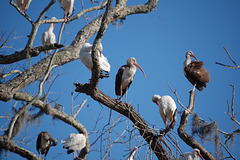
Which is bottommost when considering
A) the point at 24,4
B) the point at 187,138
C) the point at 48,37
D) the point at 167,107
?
the point at 187,138

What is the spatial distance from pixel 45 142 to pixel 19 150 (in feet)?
10.9

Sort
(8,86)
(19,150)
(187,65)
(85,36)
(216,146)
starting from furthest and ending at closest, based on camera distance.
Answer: (187,65), (85,36), (8,86), (216,146), (19,150)

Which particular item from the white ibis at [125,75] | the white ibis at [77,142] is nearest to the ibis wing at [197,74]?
the white ibis at [125,75]

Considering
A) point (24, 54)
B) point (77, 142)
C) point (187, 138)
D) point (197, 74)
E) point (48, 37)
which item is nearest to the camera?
point (24, 54)

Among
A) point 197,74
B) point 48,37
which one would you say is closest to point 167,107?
point 197,74

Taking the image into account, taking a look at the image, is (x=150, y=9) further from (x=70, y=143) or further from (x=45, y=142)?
(x=45, y=142)

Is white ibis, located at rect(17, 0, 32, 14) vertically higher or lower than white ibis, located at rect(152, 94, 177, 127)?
higher

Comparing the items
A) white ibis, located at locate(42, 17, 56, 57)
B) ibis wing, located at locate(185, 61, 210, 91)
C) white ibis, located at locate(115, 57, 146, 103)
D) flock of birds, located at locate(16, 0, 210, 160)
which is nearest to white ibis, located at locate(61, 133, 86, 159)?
flock of birds, located at locate(16, 0, 210, 160)

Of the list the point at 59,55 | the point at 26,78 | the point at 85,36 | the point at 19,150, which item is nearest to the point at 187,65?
the point at 85,36

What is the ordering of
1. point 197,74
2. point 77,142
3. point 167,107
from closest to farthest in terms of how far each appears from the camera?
1. point 77,142
2. point 167,107
3. point 197,74

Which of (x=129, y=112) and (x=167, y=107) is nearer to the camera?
(x=129, y=112)

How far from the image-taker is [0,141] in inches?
158

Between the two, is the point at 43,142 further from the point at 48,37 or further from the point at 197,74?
the point at 197,74

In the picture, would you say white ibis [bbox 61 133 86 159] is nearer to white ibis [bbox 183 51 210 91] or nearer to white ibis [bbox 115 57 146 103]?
white ibis [bbox 115 57 146 103]
